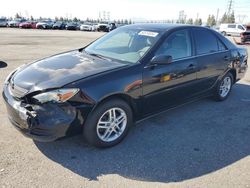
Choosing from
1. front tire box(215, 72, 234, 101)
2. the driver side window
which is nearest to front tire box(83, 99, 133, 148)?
the driver side window

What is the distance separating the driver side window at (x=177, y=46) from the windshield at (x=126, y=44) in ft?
0.54

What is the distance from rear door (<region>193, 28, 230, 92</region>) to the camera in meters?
4.68

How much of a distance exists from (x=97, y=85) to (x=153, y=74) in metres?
0.96

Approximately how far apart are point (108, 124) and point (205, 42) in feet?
8.50

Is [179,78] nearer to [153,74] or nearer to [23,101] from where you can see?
[153,74]

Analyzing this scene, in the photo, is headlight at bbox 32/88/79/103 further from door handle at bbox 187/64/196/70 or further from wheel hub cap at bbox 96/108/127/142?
door handle at bbox 187/64/196/70

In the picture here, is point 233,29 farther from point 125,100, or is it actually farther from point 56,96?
point 56,96

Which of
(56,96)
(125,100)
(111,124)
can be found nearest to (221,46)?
(125,100)

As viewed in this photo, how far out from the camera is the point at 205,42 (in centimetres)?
488

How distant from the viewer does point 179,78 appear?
4.20 metres

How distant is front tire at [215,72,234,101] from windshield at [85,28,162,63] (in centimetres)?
208

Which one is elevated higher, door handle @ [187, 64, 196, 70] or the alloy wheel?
door handle @ [187, 64, 196, 70]

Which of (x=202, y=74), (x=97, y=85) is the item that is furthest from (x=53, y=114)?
(x=202, y=74)

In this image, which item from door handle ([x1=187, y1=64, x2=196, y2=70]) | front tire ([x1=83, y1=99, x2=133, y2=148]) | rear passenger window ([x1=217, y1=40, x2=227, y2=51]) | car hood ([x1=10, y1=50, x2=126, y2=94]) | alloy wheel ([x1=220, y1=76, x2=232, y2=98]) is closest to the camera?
car hood ([x1=10, y1=50, x2=126, y2=94])
